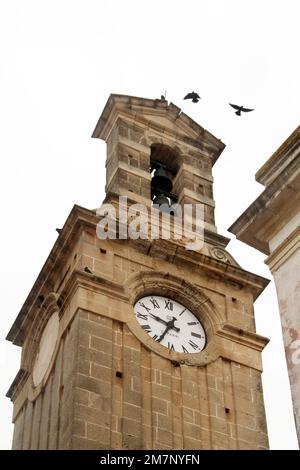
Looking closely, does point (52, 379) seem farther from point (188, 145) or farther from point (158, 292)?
point (188, 145)

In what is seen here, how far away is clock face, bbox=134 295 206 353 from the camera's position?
26.1 m

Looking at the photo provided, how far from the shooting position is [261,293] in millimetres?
28625

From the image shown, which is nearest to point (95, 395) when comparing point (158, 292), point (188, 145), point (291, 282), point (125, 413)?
point (125, 413)

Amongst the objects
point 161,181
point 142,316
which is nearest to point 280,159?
point 142,316

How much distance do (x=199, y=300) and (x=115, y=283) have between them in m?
2.47

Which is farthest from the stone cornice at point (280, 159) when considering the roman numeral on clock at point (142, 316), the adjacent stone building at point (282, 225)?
the roman numeral on clock at point (142, 316)

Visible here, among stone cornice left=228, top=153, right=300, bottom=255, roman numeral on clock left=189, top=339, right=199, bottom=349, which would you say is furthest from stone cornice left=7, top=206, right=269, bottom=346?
stone cornice left=228, top=153, right=300, bottom=255

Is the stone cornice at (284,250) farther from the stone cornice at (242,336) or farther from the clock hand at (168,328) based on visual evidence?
the stone cornice at (242,336)

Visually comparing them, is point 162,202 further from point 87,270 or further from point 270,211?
point 270,211

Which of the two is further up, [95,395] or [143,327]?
[143,327]

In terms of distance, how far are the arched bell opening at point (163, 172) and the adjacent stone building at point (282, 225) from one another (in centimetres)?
1937

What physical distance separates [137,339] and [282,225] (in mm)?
14480

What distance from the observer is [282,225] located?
1120 centimetres
